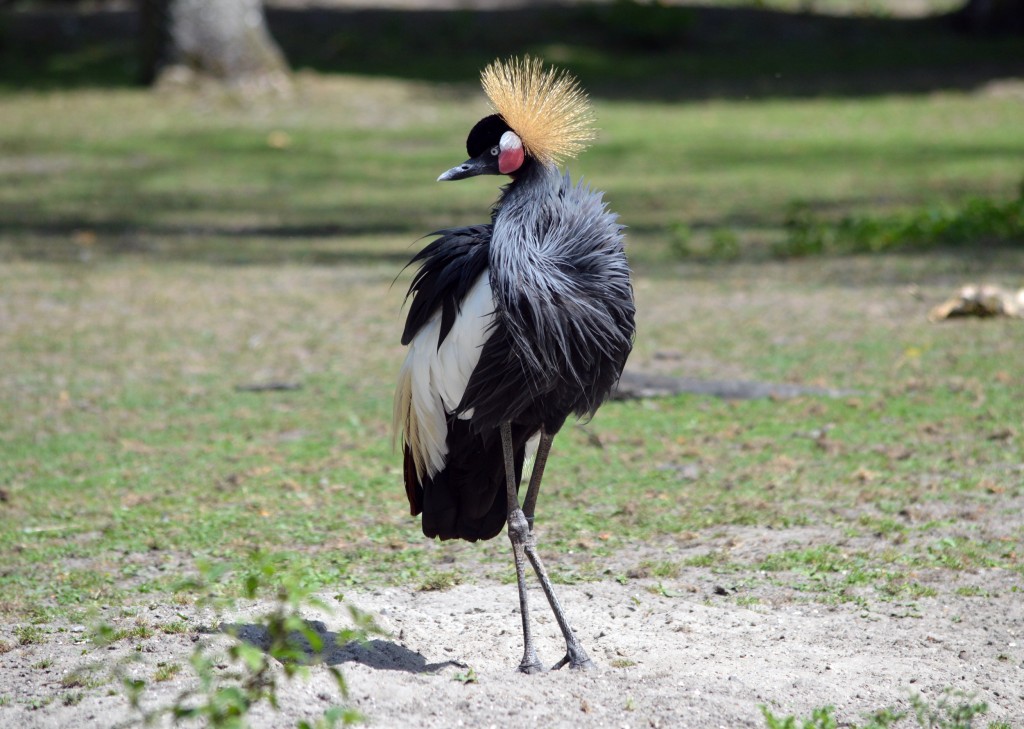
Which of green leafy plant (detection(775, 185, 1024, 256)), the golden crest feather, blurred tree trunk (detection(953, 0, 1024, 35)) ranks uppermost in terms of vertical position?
blurred tree trunk (detection(953, 0, 1024, 35))

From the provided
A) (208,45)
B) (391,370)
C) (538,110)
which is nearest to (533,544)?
(538,110)

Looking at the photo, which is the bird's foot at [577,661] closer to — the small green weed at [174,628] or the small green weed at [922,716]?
the small green weed at [922,716]

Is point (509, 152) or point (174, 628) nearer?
point (509, 152)

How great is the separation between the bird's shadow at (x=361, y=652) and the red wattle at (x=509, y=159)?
1.62m

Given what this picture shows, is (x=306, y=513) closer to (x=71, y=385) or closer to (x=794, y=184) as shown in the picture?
(x=71, y=385)

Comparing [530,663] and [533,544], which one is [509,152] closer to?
[533,544]

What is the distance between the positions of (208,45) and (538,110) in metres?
15.5

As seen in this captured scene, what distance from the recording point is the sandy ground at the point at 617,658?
3844mm

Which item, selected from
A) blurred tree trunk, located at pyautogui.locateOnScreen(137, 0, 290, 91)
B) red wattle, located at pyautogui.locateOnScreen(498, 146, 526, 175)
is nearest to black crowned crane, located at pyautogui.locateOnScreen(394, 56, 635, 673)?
red wattle, located at pyautogui.locateOnScreen(498, 146, 526, 175)

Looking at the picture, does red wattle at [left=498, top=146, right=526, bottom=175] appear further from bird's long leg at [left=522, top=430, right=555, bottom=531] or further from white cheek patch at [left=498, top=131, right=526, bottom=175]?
bird's long leg at [left=522, top=430, right=555, bottom=531]

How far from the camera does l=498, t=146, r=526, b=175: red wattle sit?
4.20 m

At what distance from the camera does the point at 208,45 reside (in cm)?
1859

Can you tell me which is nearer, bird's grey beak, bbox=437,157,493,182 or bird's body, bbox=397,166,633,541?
bird's body, bbox=397,166,633,541

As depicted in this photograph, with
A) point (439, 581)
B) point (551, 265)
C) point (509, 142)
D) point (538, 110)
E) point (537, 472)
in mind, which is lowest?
point (439, 581)
